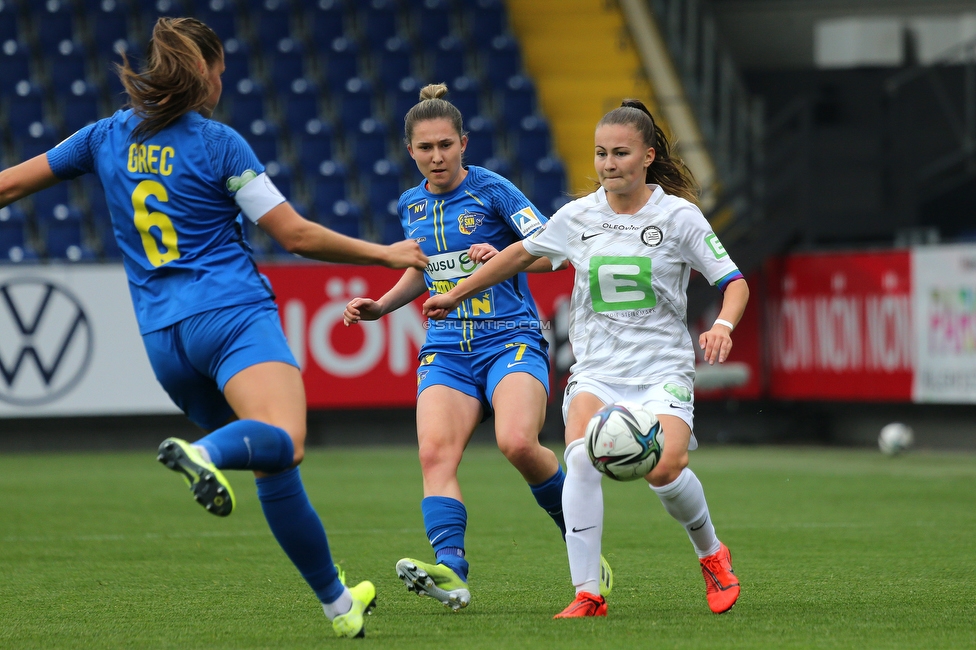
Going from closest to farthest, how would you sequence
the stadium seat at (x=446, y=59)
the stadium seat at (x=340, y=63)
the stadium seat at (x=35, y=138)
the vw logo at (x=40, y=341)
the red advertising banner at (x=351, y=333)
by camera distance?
1. the vw logo at (x=40, y=341)
2. the red advertising banner at (x=351, y=333)
3. the stadium seat at (x=35, y=138)
4. the stadium seat at (x=340, y=63)
5. the stadium seat at (x=446, y=59)

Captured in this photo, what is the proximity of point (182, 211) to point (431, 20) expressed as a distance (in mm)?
15567

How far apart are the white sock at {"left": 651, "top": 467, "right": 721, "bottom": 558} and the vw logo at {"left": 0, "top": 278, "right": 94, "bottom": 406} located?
9485 millimetres

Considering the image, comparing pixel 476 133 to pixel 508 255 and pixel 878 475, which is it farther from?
pixel 508 255

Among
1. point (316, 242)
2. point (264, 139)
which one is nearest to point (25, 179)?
point (316, 242)

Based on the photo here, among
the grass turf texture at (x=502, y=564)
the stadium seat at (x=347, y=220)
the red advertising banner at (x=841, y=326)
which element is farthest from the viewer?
the stadium seat at (x=347, y=220)

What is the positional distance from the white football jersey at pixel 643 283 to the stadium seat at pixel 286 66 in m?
13.9

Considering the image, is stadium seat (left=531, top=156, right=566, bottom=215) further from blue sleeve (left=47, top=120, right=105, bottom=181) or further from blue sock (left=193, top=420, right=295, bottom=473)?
blue sock (left=193, top=420, right=295, bottom=473)

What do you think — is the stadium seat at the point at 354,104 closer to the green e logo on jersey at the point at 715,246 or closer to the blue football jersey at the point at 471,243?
the blue football jersey at the point at 471,243

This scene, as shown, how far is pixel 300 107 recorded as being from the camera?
18203mm

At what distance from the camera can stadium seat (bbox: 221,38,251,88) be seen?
60.3 feet

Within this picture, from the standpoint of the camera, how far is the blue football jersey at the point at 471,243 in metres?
5.62

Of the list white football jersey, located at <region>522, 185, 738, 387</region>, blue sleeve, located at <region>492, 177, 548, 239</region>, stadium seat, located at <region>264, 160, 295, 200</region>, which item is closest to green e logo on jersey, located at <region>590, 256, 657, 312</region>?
white football jersey, located at <region>522, 185, 738, 387</region>

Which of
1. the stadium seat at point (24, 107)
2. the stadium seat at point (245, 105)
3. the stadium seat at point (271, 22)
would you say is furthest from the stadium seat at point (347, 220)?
the stadium seat at point (24, 107)

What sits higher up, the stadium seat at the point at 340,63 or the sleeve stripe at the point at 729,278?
the stadium seat at the point at 340,63
